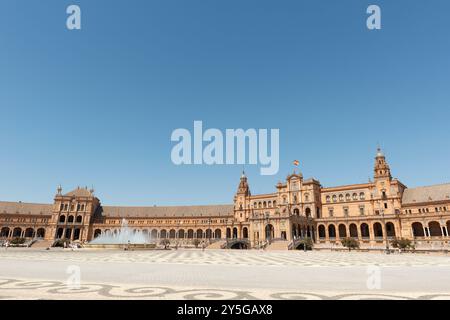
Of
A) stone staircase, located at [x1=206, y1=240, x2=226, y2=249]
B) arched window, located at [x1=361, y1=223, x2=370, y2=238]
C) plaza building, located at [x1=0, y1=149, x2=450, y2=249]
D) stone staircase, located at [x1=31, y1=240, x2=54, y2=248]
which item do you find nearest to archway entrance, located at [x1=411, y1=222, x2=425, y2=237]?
plaza building, located at [x1=0, y1=149, x2=450, y2=249]

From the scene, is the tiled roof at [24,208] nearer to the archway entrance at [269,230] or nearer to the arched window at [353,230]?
the archway entrance at [269,230]

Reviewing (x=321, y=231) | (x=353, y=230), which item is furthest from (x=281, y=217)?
(x=353, y=230)

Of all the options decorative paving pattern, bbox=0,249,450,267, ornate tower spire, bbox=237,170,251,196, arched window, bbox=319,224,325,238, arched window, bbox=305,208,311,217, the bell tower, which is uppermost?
ornate tower spire, bbox=237,170,251,196

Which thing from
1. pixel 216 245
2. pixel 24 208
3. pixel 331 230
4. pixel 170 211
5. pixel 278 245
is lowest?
pixel 216 245

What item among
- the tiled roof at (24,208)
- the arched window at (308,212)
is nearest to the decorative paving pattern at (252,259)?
the arched window at (308,212)

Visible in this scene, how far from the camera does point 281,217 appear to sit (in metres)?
62.7

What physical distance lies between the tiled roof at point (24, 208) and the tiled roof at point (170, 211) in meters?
19.2

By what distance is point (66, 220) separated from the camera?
9181 cm

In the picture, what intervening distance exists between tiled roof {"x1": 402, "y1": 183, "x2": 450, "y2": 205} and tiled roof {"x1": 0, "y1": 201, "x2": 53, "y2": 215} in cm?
11394

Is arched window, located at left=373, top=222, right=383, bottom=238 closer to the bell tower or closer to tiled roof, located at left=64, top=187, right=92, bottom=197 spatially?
the bell tower

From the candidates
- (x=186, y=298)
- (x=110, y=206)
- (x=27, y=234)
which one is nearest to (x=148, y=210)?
(x=110, y=206)

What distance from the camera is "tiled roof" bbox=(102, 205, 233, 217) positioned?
101 m

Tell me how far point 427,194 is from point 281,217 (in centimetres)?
3865

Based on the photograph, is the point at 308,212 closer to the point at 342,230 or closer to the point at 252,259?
the point at 342,230
